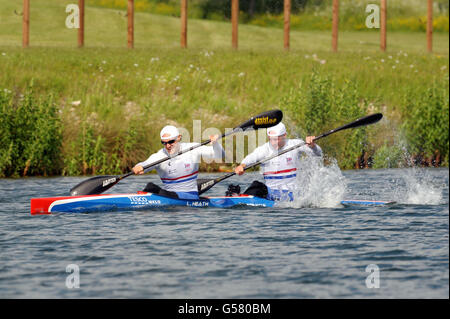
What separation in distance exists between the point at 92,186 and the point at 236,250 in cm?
488

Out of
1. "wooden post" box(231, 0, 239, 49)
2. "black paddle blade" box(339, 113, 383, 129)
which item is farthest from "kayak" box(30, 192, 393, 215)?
"wooden post" box(231, 0, 239, 49)

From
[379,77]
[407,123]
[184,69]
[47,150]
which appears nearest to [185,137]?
[47,150]

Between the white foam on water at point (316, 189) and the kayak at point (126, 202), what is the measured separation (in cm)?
42

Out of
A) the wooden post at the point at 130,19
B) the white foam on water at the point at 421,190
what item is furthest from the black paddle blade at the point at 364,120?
the wooden post at the point at 130,19

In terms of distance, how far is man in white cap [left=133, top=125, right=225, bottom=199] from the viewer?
1520cm

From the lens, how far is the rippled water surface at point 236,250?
9227 mm

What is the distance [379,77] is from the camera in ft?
107

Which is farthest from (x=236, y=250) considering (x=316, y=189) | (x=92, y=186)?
(x=316, y=189)

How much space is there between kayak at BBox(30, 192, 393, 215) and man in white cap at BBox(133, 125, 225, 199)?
0.51 ft

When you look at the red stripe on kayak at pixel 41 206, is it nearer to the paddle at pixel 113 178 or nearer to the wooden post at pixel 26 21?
the paddle at pixel 113 178

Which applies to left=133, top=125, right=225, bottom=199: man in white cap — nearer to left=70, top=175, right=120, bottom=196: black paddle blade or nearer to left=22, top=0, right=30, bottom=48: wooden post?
left=70, top=175, right=120, bottom=196: black paddle blade

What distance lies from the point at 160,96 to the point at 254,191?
12835 mm

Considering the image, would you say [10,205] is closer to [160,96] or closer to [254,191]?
[254,191]

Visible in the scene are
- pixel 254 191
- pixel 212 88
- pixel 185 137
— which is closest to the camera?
pixel 254 191
